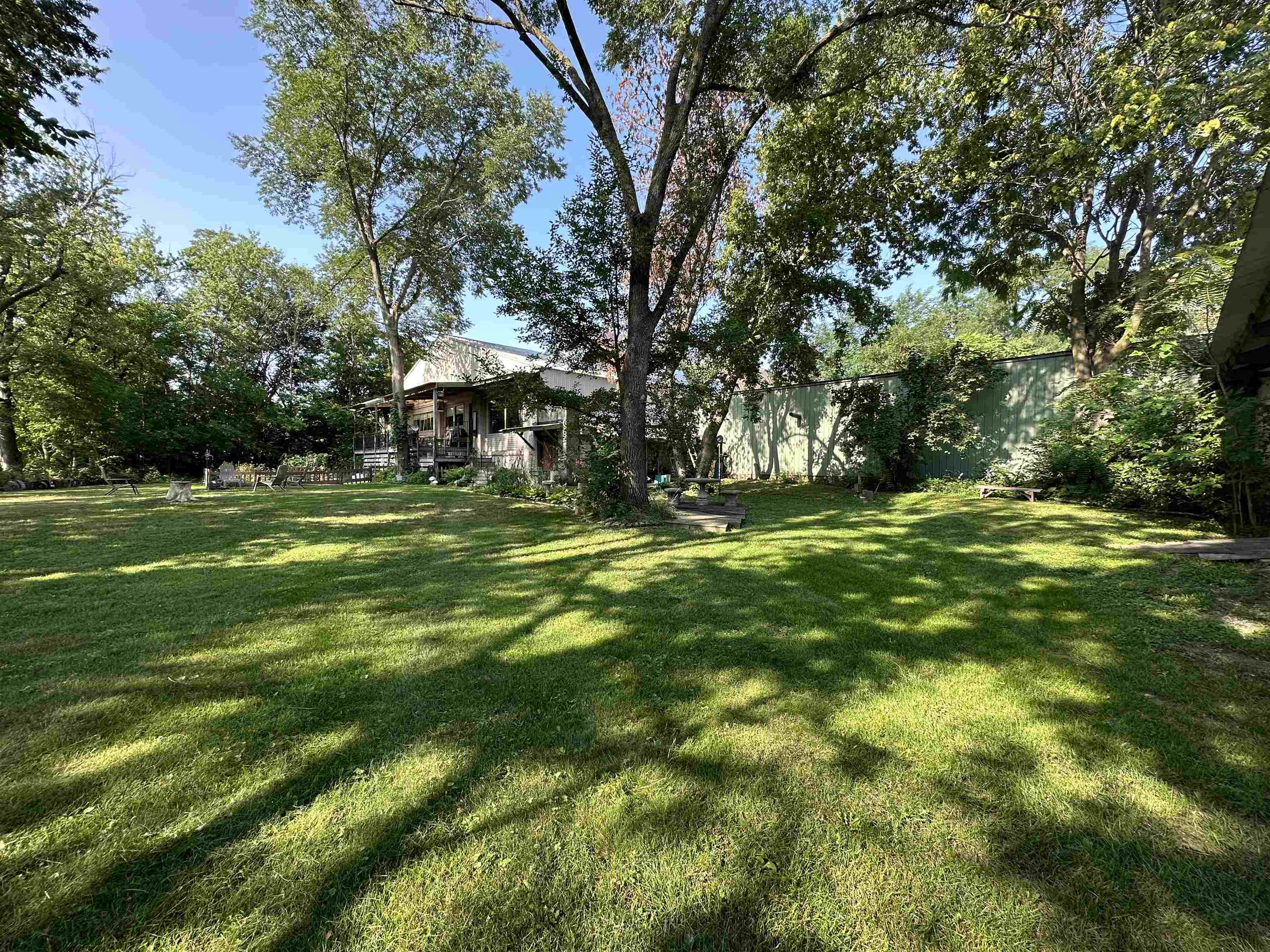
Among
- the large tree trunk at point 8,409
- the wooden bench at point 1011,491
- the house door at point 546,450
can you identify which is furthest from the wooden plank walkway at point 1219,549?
the large tree trunk at point 8,409

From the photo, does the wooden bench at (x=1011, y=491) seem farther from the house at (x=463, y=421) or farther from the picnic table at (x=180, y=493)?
the picnic table at (x=180, y=493)

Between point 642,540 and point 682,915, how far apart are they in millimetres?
5481

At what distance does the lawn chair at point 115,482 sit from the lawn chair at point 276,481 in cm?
291

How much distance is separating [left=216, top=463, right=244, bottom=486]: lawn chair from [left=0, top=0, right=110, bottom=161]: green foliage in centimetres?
1219

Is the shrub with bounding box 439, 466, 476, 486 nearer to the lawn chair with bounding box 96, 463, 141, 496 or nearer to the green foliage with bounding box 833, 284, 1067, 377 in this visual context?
the lawn chair with bounding box 96, 463, 141, 496

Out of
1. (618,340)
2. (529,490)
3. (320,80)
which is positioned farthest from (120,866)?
(320,80)

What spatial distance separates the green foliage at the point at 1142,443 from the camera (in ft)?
20.9

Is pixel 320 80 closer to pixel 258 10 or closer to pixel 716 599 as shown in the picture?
pixel 258 10

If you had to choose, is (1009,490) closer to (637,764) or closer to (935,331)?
(637,764)

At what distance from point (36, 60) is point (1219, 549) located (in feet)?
59.6

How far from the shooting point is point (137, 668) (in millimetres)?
2922

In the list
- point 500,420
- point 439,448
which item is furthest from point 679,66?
point 439,448

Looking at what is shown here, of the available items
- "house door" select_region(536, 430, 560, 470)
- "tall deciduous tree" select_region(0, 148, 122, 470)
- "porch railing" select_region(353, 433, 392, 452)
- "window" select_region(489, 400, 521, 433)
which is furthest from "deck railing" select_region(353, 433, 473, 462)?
"tall deciduous tree" select_region(0, 148, 122, 470)

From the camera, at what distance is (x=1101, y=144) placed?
716cm
